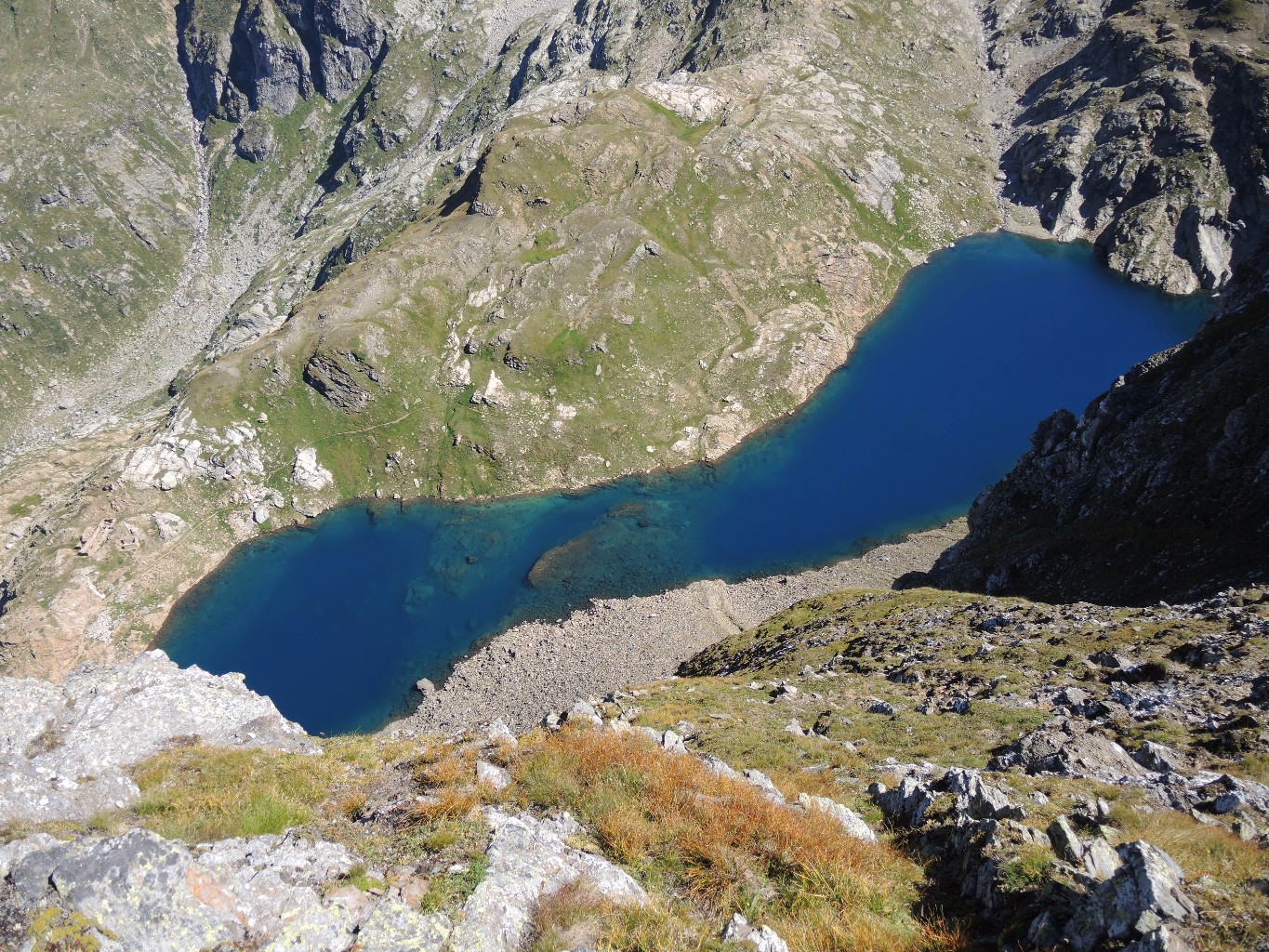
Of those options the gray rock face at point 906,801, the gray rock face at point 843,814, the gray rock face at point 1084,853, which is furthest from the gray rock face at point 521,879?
the gray rock face at point 1084,853

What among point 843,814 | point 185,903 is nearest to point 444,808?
point 185,903

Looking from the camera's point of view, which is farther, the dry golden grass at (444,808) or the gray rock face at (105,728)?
the gray rock face at (105,728)

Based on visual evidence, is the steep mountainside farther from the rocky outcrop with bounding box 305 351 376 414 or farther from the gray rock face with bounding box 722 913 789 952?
the gray rock face with bounding box 722 913 789 952

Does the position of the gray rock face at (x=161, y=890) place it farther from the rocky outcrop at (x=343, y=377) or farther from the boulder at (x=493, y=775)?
the rocky outcrop at (x=343, y=377)

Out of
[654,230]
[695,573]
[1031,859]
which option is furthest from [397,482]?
[1031,859]

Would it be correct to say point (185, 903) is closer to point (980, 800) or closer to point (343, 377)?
point (980, 800)

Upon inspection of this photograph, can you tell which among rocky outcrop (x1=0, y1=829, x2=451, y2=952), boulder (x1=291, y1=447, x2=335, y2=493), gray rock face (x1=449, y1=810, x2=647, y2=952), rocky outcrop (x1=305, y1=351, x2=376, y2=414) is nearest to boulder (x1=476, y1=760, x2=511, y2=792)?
gray rock face (x1=449, y1=810, x2=647, y2=952)
